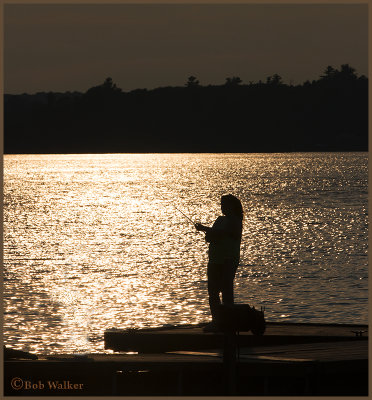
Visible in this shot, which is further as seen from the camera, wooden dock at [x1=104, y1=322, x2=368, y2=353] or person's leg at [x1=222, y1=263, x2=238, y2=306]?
wooden dock at [x1=104, y1=322, x2=368, y2=353]

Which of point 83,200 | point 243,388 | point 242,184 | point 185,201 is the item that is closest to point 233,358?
point 243,388

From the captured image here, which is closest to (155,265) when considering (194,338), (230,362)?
(194,338)

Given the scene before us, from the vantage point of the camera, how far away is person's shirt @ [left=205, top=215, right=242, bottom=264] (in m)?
15.5

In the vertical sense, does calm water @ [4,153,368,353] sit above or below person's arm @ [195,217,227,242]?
below

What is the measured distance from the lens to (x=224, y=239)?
15.5 metres

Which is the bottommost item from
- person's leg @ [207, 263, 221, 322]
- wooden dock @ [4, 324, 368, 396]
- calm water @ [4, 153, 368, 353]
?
calm water @ [4, 153, 368, 353]

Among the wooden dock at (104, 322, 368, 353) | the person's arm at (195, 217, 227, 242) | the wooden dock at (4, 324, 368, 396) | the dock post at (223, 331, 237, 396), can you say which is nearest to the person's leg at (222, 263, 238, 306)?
the person's arm at (195, 217, 227, 242)

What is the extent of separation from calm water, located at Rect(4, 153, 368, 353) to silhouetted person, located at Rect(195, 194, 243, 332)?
29.7ft

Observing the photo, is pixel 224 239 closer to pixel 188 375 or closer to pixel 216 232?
pixel 216 232

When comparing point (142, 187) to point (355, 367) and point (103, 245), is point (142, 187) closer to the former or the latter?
point (103, 245)

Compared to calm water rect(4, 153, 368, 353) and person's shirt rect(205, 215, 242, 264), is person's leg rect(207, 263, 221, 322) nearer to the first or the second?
person's shirt rect(205, 215, 242, 264)

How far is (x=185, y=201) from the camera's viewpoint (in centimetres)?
10444

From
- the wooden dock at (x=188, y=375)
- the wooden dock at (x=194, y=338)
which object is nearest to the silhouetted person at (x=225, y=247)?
the wooden dock at (x=194, y=338)

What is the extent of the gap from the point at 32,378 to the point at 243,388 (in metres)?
2.54
